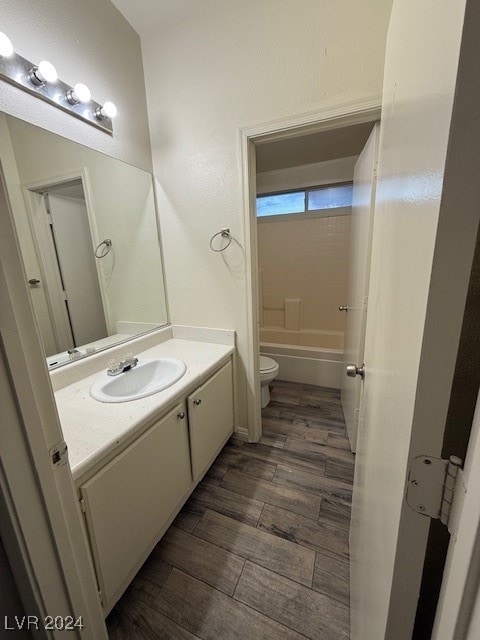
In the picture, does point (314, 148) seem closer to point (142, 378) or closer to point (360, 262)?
point (360, 262)

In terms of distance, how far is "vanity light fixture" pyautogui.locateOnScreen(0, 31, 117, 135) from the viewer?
3.22ft

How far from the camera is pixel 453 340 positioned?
0.96ft

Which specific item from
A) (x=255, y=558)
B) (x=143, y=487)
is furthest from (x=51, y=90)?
(x=255, y=558)

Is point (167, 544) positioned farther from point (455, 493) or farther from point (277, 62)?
point (277, 62)

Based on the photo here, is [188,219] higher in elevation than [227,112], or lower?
lower

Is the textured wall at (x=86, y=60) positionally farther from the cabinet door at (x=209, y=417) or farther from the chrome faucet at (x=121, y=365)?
the cabinet door at (x=209, y=417)

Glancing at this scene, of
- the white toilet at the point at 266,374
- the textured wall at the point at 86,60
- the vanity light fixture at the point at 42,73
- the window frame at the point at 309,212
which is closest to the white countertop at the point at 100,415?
the white toilet at the point at 266,374

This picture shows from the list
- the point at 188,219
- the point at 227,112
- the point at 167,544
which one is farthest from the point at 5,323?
the point at 227,112

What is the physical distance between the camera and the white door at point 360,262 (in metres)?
1.37

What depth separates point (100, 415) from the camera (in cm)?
101

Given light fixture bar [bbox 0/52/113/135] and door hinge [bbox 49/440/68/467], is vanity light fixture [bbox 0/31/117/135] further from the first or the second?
door hinge [bbox 49/440/68/467]

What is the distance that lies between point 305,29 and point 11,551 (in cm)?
221

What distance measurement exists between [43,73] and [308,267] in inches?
108

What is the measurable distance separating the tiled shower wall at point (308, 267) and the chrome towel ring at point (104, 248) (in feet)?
7.13
